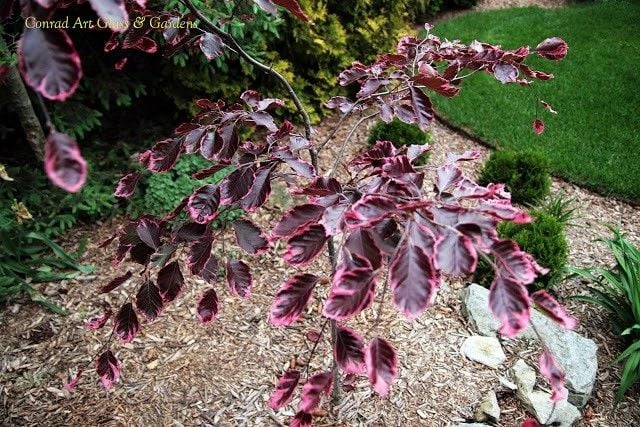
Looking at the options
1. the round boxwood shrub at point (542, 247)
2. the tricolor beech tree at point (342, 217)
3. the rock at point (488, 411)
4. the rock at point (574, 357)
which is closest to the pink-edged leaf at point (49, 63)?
the tricolor beech tree at point (342, 217)

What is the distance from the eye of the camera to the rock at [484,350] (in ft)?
6.86

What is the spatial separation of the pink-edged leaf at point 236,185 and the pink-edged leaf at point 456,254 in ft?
1.90

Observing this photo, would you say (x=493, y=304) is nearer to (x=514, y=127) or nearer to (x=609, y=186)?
(x=609, y=186)

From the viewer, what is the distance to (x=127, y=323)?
1336 mm

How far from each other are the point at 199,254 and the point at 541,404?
1598mm

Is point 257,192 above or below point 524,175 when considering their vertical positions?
above

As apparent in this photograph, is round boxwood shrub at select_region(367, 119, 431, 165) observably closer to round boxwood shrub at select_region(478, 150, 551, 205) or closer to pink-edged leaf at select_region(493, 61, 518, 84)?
round boxwood shrub at select_region(478, 150, 551, 205)

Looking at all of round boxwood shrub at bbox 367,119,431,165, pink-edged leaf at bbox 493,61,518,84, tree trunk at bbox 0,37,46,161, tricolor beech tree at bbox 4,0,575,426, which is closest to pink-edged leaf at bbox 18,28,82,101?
tricolor beech tree at bbox 4,0,575,426

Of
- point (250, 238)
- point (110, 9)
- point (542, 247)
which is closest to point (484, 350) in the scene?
point (542, 247)

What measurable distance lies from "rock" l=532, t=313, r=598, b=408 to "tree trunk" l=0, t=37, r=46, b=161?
2983 mm

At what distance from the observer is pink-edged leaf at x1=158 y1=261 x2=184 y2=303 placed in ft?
4.08

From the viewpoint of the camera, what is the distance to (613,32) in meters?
6.70

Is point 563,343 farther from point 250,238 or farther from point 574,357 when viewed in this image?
point 250,238

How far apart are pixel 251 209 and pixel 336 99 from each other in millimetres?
574
